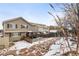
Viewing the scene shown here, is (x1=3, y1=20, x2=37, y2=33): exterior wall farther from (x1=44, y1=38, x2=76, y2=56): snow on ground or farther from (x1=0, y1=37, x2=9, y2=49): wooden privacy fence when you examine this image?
(x1=44, y1=38, x2=76, y2=56): snow on ground

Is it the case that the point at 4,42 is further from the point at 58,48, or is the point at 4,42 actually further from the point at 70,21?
the point at 70,21

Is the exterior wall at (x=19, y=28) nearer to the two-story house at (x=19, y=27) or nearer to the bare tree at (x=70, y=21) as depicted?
the two-story house at (x=19, y=27)

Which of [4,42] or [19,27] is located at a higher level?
[19,27]

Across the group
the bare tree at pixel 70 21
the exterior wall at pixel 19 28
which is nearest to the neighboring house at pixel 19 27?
the exterior wall at pixel 19 28

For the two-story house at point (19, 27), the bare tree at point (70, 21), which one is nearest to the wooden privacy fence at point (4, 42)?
the two-story house at point (19, 27)

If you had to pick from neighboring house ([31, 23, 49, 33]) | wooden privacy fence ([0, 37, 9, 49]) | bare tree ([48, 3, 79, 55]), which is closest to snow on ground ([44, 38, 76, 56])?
bare tree ([48, 3, 79, 55])

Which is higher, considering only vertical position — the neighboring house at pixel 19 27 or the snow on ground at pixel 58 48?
the neighboring house at pixel 19 27

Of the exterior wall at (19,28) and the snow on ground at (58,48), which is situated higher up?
the exterior wall at (19,28)

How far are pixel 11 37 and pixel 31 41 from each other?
0.16 metres

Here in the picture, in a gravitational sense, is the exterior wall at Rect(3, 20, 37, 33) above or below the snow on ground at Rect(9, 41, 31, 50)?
above

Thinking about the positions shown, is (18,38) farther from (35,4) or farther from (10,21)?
(35,4)

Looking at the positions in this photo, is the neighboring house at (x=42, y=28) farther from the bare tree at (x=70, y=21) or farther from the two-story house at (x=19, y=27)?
the bare tree at (x=70, y=21)

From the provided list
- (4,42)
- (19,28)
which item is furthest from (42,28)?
(4,42)

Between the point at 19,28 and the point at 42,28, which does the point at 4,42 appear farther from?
the point at 42,28
